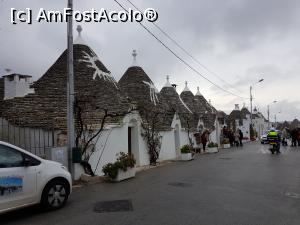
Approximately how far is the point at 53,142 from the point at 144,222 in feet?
25.4

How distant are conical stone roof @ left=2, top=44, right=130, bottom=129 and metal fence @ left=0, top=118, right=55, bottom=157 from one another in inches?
11.7

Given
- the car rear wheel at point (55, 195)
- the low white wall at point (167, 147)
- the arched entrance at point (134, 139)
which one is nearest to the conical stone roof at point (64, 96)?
the arched entrance at point (134, 139)

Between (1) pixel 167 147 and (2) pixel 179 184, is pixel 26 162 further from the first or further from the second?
(1) pixel 167 147

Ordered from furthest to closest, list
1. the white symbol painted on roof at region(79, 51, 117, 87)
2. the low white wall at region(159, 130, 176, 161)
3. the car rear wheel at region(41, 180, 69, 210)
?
the low white wall at region(159, 130, 176, 161) < the white symbol painted on roof at region(79, 51, 117, 87) < the car rear wheel at region(41, 180, 69, 210)

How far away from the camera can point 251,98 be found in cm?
5381

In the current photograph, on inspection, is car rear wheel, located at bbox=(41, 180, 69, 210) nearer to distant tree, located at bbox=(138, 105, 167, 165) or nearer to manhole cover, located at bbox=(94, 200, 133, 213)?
manhole cover, located at bbox=(94, 200, 133, 213)

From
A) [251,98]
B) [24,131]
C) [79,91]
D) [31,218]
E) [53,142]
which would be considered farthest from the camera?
[251,98]

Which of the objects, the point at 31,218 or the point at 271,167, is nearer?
the point at 31,218

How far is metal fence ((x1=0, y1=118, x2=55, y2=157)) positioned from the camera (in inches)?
539

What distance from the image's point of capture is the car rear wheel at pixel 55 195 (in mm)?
7941

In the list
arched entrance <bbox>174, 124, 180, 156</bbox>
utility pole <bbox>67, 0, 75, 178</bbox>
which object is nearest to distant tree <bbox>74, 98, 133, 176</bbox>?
utility pole <bbox>67, 0, 75, 178</bbox>

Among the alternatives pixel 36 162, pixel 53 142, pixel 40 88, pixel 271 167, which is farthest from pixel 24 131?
pixel 271 167

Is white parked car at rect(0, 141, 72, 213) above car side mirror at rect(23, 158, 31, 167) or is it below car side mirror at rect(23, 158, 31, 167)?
below

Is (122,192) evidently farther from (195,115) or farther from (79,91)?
(195,115)
